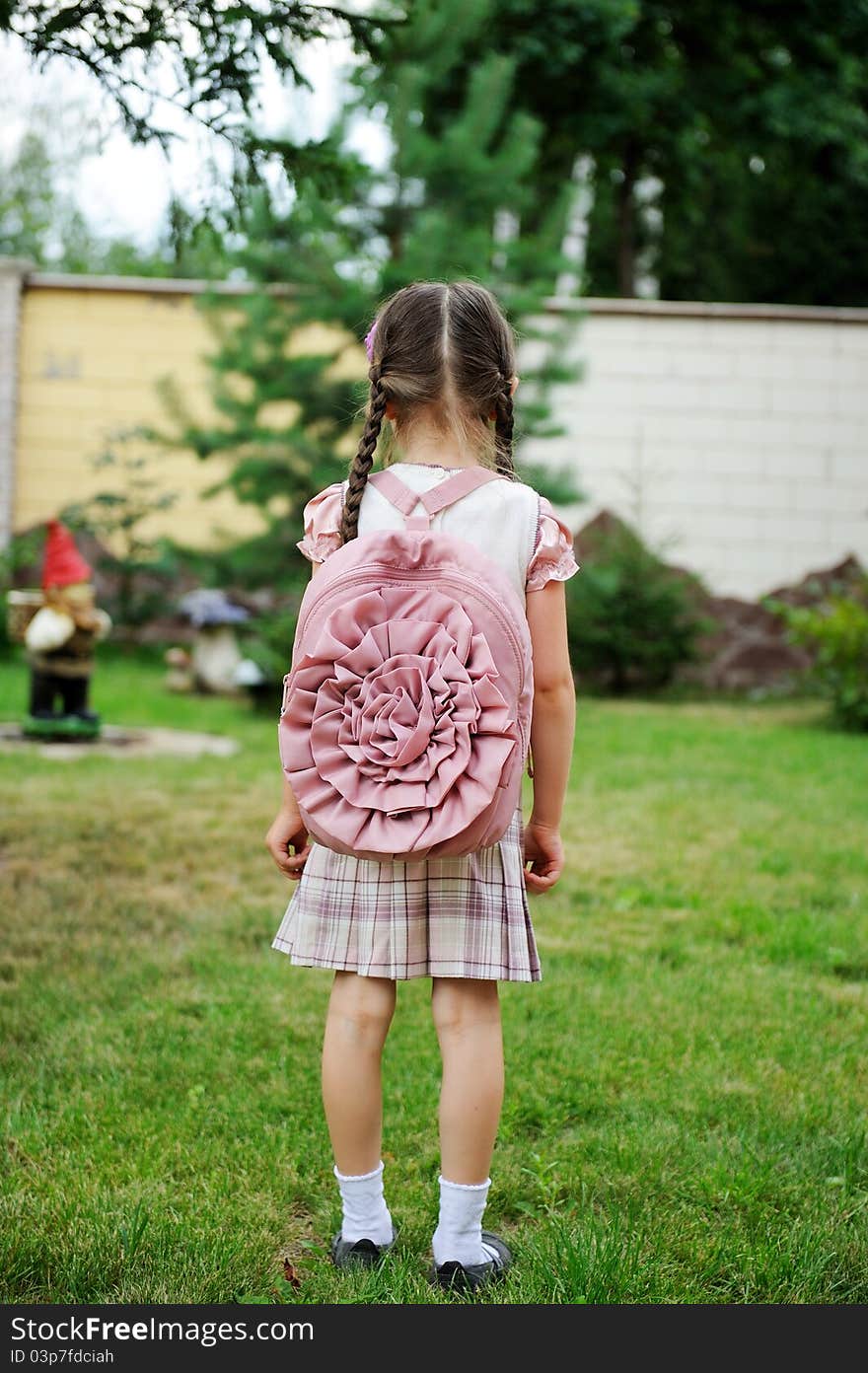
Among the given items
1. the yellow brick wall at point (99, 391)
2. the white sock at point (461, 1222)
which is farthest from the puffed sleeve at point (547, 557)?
the yellow brick wall at point (99, 391)

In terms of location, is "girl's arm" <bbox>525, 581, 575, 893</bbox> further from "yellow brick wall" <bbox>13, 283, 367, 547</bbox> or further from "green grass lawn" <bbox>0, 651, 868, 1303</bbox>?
"yellow brick wall" <bbox>13, 283, 367, 547</bbox>

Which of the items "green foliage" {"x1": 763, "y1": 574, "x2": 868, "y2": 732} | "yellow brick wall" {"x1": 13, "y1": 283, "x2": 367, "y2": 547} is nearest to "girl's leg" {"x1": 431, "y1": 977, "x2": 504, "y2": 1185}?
"green foliage" {"x1": 763, "y1": 574, "x2": 868, "y2": 732}

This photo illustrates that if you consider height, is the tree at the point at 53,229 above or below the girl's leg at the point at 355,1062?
above

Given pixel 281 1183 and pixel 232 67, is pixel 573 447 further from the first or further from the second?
pixel 281 1183

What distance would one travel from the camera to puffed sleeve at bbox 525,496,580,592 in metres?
1.98

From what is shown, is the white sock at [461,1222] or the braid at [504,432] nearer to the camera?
the white sock at [461,1222]

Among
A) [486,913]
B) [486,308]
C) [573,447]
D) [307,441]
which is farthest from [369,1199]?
[573,447]

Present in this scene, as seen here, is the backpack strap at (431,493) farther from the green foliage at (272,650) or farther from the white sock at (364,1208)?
the green foliage at (272,650)

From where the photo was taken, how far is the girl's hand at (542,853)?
6.73ft

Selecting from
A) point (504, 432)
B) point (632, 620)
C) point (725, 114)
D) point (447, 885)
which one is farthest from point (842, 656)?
point (725, 114)

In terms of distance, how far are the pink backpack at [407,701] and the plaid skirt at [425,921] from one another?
0.41 feet

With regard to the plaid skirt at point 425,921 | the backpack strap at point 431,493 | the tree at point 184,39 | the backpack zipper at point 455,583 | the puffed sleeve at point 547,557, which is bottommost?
the plaid skirt at point 425,921

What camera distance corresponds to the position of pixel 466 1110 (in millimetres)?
1905

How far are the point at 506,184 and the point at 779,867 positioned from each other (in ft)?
16.4
